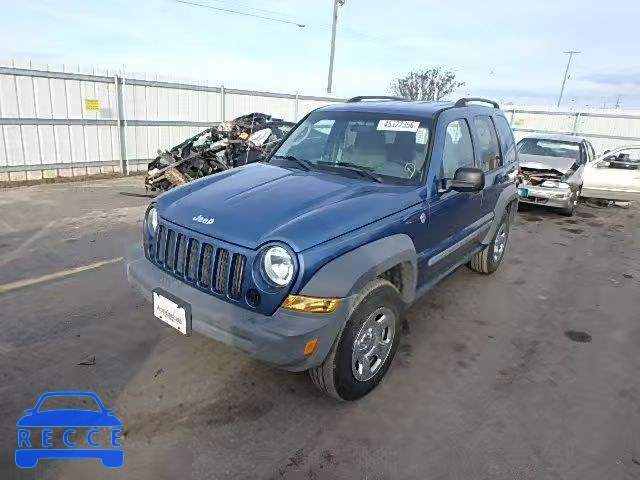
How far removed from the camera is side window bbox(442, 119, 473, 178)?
371 centimetres

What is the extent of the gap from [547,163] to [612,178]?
1467mm

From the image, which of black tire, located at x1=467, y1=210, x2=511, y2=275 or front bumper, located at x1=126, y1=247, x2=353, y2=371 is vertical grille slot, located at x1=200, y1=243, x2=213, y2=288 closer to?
front bumper, located at x1=126, y1=247, x2=353, y2=371

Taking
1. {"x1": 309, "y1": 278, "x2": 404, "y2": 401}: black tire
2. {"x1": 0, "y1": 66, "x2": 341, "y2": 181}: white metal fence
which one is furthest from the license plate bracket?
{"x1": 0, "y1": 66, "x2": 341, "y2": 181}: white metal fence

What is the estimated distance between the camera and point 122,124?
38.7 feet

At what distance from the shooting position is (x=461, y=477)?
95.3 inches

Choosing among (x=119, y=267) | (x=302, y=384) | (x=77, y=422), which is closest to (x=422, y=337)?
(x=302, y=384)

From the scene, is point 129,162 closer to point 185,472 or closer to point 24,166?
point 24,166

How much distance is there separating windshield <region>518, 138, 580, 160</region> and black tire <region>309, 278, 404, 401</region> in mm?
8833

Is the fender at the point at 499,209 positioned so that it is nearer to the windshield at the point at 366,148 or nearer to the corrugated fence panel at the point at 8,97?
the windshield at the point at 366,148

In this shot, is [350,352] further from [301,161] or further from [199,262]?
[301,161]

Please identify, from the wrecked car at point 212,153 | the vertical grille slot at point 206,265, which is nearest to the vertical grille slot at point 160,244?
the vertical grille slot at point 206,265

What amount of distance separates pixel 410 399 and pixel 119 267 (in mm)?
3617

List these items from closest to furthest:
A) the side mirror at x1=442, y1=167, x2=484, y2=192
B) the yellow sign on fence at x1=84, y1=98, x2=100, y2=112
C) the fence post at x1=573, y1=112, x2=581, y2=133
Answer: the side mirror at x1=442, y1=167, x2=484, y2=192 < the yellow sign on fence at x1=84, y1=98, x2=100, y2=112 < the fence post at x1=573, y1=112, x2=581, y2=133

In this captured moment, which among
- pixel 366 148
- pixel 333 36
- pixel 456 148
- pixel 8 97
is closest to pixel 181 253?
pixel 366 148
